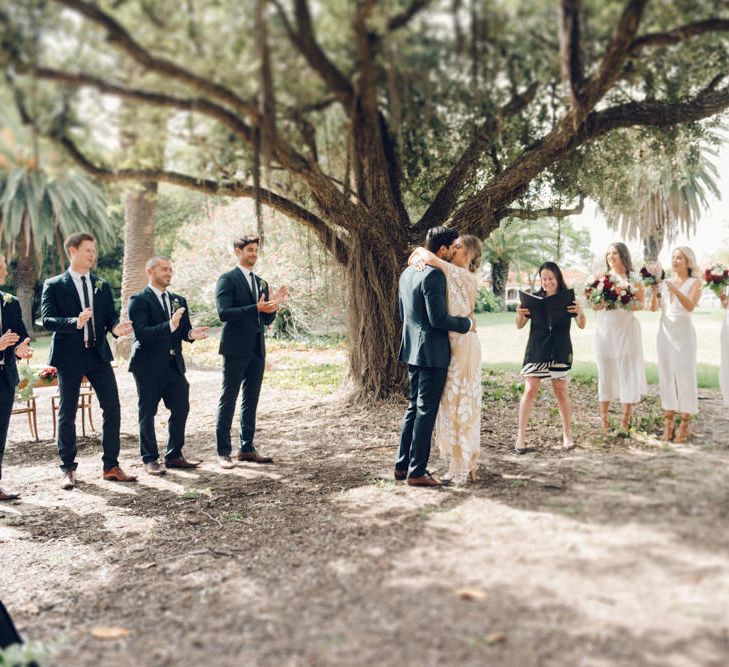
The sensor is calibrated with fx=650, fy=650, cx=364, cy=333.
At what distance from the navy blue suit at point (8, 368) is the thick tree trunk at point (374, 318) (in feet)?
13.8

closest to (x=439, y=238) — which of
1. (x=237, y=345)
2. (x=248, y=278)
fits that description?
(x=248, y=278)

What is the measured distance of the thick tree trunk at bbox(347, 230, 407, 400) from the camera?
898cm

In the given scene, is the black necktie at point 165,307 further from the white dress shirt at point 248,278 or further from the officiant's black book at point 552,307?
the officiant's black book at point 552,307

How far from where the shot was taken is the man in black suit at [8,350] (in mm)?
6199

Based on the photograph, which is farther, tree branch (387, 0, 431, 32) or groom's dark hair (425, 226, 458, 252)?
groom's dark hair (425, 226, 458, 252)

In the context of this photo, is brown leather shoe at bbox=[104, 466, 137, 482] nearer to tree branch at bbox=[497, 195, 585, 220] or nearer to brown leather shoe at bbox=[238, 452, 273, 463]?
brown leather shoe at bbox=[238, 452, 273, 463]


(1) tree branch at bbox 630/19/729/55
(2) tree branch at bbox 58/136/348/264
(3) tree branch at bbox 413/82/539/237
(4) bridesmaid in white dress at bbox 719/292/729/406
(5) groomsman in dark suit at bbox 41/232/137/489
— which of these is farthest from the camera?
(4) bridesmaid in white dress at bbox 719/292/729/406

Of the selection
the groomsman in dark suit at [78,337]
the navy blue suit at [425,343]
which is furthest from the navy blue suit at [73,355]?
the navy blue suit at [425,343]

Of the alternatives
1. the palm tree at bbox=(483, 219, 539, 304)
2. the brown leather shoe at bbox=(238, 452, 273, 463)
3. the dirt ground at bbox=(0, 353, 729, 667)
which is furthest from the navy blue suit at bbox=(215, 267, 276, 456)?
the palm tree at bbox=(483, 219, 539, 304)

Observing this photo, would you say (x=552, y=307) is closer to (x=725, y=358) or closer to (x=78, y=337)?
(x=725, y=358)

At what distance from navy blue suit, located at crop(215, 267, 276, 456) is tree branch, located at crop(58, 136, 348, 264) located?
0.97 m

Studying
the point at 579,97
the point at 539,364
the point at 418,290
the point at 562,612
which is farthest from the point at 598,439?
the point at 562,612

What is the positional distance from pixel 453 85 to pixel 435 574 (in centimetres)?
301

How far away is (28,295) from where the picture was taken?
3247cm
